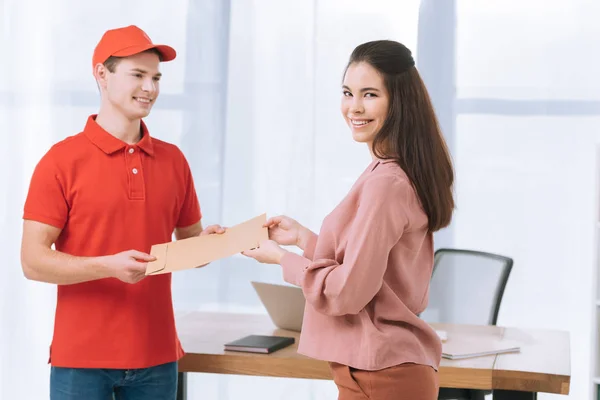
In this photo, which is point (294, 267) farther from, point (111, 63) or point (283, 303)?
point (283, 303)

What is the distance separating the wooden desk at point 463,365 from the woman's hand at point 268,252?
0.59 m

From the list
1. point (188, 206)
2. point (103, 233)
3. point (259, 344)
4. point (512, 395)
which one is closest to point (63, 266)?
point (103, 233)

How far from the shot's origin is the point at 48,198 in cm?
207

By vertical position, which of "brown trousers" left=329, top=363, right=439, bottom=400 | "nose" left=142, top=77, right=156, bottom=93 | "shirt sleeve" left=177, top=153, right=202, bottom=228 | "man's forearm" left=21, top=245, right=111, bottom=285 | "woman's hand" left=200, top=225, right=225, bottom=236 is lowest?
"brown trousers" left=329, top=363, right=439, bottom=400

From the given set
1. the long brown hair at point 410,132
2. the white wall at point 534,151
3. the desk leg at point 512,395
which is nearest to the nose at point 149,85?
the long brown hair at point 410,132

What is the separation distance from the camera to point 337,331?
5.97 ft

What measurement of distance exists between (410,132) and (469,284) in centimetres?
181

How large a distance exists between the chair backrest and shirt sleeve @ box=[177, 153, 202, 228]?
145cm

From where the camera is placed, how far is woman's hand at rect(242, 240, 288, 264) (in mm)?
1964

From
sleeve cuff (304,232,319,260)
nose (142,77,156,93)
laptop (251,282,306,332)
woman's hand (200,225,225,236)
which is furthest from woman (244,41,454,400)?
laptop (251,282,306,332)

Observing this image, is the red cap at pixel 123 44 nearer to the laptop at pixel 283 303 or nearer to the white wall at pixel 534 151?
the laptop at pixel 283 303

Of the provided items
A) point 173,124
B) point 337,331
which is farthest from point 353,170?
point 337,331

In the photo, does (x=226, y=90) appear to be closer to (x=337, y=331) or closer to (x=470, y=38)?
(x=470, y=38)

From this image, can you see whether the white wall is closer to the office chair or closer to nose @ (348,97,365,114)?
the office chair
